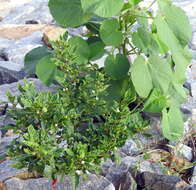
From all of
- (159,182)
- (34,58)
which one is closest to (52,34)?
(34,58)

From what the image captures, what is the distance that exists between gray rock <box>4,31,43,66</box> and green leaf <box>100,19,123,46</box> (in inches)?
54.5

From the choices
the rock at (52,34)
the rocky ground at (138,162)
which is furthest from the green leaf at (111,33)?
the rock at (52,34)

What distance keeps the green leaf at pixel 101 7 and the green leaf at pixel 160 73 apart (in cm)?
32

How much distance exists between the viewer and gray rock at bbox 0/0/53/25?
502cm

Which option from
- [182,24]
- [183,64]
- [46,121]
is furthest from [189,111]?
[46,121]

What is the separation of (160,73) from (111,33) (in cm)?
26

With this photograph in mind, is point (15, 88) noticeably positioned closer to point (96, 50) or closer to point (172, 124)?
point (96, 50)

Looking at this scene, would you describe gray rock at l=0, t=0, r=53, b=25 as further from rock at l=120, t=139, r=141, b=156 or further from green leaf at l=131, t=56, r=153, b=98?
green leaf at l=131, t=56, r=153, b=98

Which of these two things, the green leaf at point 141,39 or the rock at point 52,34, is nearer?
the green leaf at point 141,39

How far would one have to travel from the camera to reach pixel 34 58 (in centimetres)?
229

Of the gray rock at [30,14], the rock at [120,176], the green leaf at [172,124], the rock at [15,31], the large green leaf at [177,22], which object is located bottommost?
the gray rock at [30,14]

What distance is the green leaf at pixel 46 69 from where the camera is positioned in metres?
2.06

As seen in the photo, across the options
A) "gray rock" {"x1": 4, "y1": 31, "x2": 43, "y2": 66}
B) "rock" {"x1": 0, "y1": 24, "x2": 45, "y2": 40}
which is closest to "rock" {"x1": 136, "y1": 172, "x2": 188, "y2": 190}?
"gray rock" {"x1": 4, "y1": 31, "x2": 43, "y2": 66}

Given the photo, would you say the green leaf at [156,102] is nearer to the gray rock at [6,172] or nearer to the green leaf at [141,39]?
the green leaf at [141,39]
